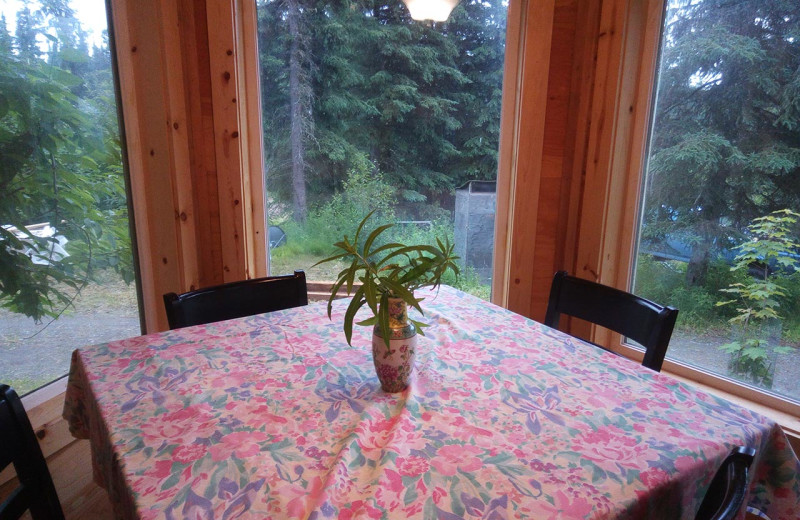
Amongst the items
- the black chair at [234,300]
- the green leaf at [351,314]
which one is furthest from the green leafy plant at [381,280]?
the black chair at [234,300]

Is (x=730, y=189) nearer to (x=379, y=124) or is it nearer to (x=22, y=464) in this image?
(x=379, y=124)

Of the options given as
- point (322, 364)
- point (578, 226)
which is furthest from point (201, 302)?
point (578, 226)

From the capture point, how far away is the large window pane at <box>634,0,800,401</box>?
1.35 meters

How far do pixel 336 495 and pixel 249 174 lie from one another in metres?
1.70

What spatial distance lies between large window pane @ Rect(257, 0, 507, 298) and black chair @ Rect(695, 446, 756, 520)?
155cm

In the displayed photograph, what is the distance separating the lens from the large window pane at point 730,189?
1.35m

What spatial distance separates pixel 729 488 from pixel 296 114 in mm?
1987

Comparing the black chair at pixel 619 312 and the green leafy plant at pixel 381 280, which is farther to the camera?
the black chair at pixel 619 312

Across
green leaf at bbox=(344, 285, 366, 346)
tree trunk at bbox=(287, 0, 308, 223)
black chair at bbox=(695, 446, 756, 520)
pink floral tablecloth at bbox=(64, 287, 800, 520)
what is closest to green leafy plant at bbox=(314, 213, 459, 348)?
green leaf at bbox=(344, 285, 366, 346)

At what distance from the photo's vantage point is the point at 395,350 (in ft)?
2.76

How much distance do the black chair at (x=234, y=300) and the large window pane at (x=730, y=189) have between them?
1.39 m

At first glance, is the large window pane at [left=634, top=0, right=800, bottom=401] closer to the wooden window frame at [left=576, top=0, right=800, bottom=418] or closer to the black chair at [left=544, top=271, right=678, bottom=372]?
the wooden window frame at [left=576, top=0, right=800, bottom=418]

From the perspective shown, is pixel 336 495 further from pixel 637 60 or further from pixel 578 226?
pixel 637 60

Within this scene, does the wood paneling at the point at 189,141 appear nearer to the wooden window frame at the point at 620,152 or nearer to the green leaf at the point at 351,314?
the green leaf at the point at 351,314
